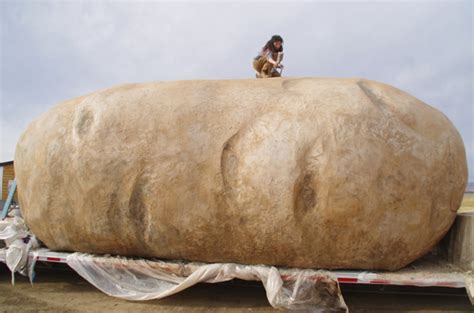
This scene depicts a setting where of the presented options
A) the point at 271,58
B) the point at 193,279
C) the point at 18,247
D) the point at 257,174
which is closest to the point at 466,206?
the point at 271,58

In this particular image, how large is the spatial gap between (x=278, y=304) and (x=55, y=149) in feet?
7.99

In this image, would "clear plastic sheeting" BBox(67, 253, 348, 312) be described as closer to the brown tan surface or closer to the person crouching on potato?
the brown tan surface

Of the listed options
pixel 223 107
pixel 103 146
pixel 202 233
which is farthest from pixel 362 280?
A: pixel 103 146

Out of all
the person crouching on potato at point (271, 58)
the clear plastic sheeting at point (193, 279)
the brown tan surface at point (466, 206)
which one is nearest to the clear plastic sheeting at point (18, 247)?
the clear plastic sheeting at point (193, 279)

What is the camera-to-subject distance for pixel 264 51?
5016 mm

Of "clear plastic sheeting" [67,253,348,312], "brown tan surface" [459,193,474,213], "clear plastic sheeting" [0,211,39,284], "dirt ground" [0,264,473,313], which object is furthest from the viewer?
"brown tan surface" [459,193,474,213]

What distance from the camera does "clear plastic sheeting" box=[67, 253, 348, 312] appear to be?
3.11 m

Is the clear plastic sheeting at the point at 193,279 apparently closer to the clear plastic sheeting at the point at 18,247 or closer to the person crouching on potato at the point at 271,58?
the clear plastic sheeting at the point at 18,247

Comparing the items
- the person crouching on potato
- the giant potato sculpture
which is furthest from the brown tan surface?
the person crouching on potato

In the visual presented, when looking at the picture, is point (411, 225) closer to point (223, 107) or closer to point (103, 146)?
point (223, 107)

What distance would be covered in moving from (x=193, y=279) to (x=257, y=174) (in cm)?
101

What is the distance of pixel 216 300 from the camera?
3539mm

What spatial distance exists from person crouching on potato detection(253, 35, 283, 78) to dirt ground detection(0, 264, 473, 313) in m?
2.52

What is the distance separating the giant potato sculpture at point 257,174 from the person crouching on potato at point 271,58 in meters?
1.18
